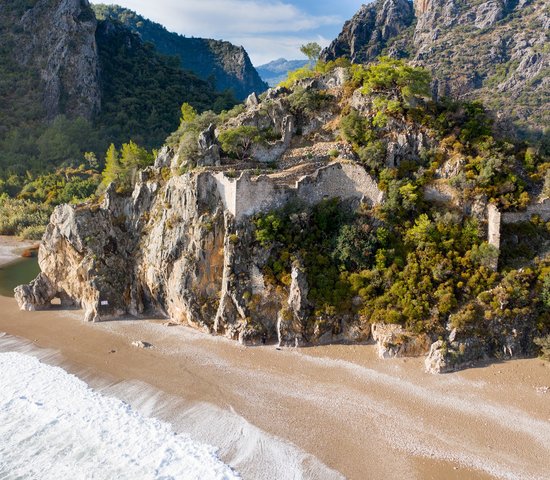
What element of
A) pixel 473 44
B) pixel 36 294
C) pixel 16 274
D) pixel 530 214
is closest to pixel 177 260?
pixel 36 294

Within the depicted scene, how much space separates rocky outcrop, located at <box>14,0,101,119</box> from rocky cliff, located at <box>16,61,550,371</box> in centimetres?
5602

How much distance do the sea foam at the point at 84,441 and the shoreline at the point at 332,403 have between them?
83 cm

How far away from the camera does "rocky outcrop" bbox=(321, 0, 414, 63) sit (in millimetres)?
86750

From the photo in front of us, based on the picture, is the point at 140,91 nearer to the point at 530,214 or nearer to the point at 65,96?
the point at 65,96

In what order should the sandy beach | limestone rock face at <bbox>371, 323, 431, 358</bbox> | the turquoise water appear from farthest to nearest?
the turquoise water < limestone rock face at <bbox>371, 323, 431, 358</bbox> < the sandy beach

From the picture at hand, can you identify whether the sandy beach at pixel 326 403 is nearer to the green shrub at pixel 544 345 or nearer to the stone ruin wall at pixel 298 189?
the green shrub at pixel 544 345

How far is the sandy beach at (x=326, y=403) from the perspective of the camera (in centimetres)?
1608

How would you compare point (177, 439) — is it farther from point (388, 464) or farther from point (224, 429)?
point (388, 464)

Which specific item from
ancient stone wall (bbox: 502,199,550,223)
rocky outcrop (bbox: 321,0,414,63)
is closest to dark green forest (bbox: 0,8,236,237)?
rocky outcrop (bbox: 321,0,414,63)

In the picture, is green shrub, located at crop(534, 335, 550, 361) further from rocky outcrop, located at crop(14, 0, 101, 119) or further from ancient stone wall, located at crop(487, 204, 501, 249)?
rocky outcrop, located at crop(14, 0, 101, 119)

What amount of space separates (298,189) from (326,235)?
3322 millimetres

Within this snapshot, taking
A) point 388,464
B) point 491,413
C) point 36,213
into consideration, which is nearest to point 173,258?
point 388,464

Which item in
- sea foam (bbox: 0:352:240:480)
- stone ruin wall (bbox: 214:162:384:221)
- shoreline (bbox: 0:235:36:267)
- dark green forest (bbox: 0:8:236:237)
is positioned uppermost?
dark green forest (bbox: 0:8:236:237)

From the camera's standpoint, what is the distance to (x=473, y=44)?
2862 inches
